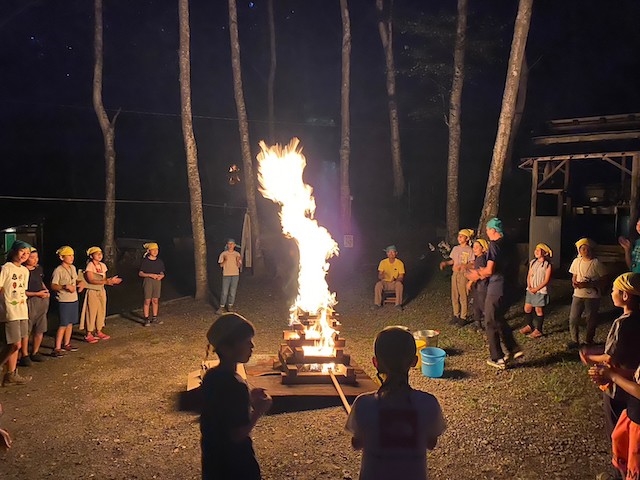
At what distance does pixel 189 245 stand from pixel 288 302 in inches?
591

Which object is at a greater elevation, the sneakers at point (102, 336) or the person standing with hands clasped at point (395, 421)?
the person standing with hands clasped at point (395, 421)

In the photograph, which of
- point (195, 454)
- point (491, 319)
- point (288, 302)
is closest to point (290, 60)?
point (288, 302)

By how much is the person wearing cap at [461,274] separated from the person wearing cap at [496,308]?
2849 millimetres

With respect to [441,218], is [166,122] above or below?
above

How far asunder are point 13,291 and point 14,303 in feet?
0.62

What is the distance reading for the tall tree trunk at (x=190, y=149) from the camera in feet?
53.5

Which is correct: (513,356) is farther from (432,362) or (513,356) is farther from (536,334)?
(536,334)

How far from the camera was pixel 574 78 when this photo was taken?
2559cm

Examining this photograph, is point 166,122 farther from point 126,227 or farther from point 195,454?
point 195,454

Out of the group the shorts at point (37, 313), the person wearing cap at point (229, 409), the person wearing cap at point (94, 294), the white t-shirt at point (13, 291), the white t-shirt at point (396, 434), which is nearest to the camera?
the white t-shirt at point (396, 434)

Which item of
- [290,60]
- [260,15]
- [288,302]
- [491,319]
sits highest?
[260,15]

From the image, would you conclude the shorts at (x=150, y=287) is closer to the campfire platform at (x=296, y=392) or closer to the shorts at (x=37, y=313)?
the shorts at (x=37, y=313)

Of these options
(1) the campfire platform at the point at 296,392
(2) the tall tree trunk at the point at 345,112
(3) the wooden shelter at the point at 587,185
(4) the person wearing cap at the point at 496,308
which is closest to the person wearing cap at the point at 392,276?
(3) the wooden shelter at the point at 587,185

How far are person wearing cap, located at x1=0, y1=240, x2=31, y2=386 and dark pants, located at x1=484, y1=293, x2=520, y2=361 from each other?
7.44 meters
